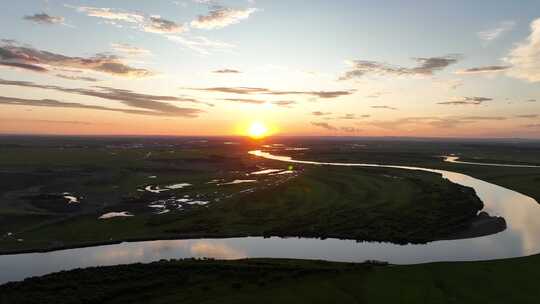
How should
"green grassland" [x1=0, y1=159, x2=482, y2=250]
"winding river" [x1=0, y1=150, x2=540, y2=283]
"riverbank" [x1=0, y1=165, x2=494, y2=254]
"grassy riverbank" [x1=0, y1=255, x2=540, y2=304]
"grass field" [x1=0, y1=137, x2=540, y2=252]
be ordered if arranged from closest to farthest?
"grassy riverbank" [x1=0, y1=255, x2=540, y2=304] → "winding river" [x1=0, y1=150, x2=540, y2=283] → "riverbank" [x1=0, y1=165, x2=494, y2=254] → "green grassland" [x1=0, y1=159, x2=482, y2=250] → "grass field" [x1=0, y1=137, x2=540, y2=252]

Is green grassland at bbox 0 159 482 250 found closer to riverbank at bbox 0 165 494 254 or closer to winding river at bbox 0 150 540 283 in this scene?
riverbank at bbox 0 165 494 254

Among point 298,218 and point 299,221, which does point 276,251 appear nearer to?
point 299,221

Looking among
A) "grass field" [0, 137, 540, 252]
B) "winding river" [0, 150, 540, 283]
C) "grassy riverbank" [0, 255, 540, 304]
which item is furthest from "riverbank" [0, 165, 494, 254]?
"grassy riverbank" [0, 255, 540, 304]

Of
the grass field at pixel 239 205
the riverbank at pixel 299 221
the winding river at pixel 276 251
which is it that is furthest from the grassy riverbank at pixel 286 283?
the grass field at pixel 239 205

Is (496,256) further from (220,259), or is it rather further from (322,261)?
(220,259)

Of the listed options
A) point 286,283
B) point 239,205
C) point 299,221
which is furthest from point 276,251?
point 239,205

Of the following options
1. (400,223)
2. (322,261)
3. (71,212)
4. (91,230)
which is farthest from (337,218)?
(71,212)

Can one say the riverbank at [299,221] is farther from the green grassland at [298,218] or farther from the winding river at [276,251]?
the winding river at [276,251]
